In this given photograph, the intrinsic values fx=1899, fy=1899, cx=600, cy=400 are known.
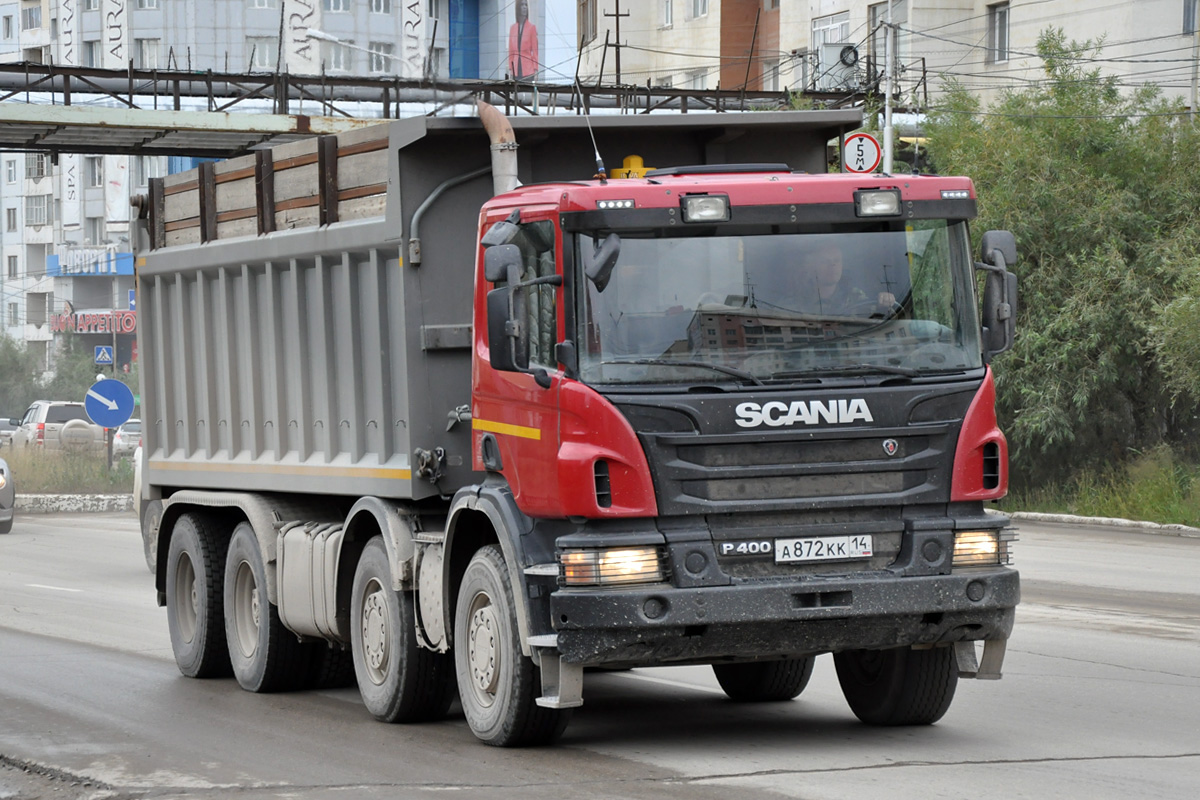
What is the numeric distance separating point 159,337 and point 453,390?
4.08m

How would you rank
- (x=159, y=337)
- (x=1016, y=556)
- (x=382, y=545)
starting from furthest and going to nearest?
(x=1016, y=556) < (x=159, y=337) < (x=382, y=545)

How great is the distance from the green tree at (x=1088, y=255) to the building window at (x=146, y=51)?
65.5 meters

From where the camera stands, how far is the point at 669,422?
7828 millimetres

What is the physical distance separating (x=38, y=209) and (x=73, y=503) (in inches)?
2739

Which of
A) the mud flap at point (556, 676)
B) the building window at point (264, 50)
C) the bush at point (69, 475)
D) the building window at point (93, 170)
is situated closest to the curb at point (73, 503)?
the bush at point (69, 475)

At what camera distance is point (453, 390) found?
31.2ft

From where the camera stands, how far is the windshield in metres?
7.94

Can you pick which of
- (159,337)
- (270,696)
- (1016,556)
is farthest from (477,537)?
(1016,556)

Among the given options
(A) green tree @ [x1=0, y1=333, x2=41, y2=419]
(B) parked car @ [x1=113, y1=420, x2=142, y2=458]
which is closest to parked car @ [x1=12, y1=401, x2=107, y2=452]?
(B) parked car @ [x1=113, y1=420, x2=142, y2=458]

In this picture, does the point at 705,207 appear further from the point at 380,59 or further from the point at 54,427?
the point at 380,59

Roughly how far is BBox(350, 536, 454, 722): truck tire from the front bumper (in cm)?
184

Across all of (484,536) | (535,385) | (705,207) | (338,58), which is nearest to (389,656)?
(484,536)

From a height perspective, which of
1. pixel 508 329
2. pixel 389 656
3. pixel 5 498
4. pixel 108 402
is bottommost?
pixel 5 498

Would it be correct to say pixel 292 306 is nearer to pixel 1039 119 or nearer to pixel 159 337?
pixel 159 337
